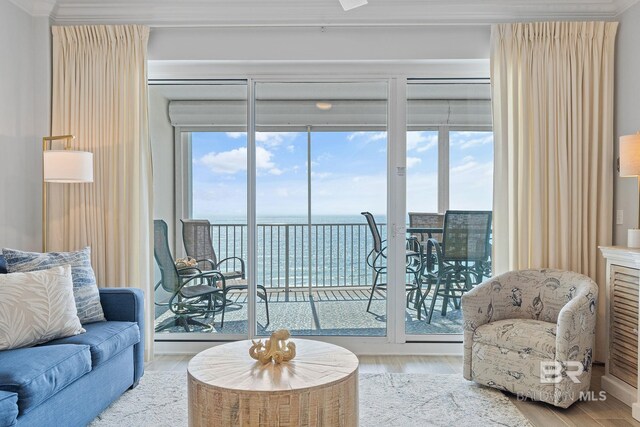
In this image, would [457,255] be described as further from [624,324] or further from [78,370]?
[78,370]

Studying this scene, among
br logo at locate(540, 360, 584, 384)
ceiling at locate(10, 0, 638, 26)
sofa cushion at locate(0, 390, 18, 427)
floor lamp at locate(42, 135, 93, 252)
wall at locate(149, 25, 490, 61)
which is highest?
ceiling at locate(10, 0, 638, 26)

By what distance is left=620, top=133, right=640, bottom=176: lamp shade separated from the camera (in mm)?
2875

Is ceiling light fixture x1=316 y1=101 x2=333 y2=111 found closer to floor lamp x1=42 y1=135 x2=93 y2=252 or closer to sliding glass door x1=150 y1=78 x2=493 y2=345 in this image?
sliding glass door x1=150 y1=78 x2=493 y2=345

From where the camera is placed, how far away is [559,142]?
350 cm

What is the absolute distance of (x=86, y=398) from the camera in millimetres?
2398

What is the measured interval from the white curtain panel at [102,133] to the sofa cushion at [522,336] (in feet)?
8.37

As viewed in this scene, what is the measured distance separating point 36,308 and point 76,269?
0.50 meters

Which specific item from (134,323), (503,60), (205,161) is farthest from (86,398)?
(503,60)

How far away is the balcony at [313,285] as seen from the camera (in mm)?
3881

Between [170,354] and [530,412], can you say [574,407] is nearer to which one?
[530,412]

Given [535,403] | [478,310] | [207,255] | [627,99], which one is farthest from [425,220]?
[207,255]

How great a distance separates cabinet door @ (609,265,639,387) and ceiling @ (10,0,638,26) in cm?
204

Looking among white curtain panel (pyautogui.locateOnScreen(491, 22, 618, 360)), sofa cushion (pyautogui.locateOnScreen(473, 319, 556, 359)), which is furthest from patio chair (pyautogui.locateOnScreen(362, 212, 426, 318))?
sofa cushion (pyautogui.locateOnScreen(473, 319, 556, 359))

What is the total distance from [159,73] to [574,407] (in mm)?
3862
